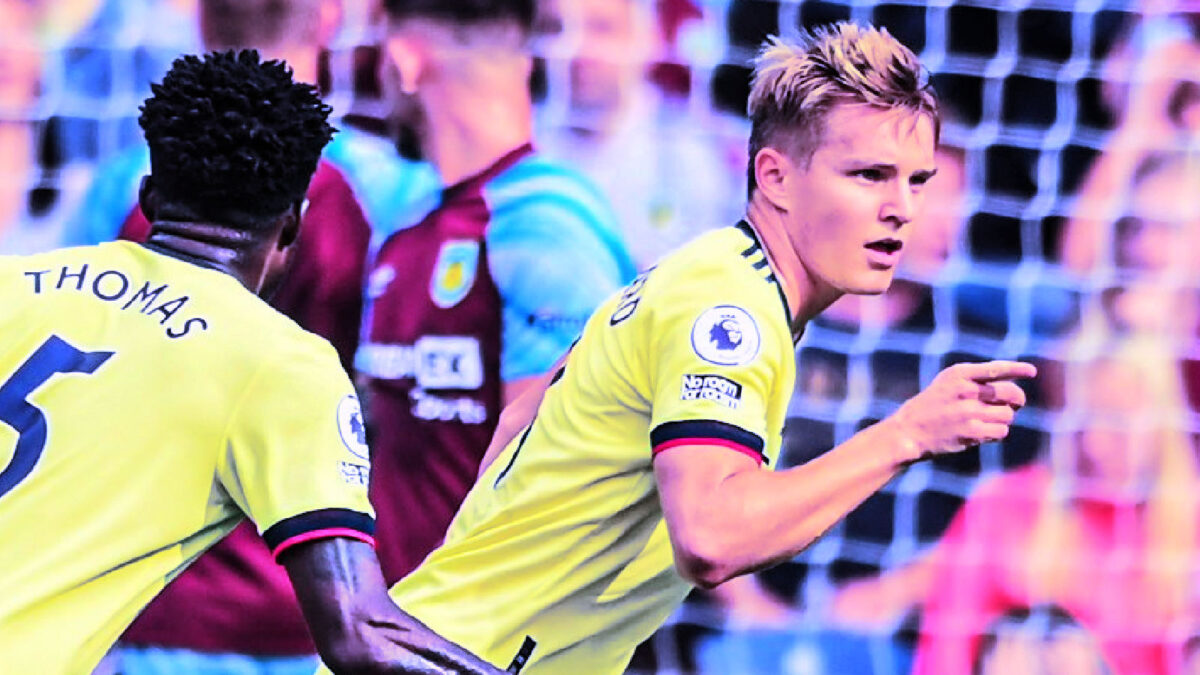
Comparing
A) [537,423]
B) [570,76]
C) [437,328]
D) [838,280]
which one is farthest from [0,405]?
[570,76]

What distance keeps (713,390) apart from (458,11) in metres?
2.29

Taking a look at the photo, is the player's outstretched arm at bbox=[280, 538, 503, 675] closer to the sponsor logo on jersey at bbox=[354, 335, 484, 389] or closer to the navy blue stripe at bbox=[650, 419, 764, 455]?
the navy blue stripe at bbox=[650, 419, 764, 455]

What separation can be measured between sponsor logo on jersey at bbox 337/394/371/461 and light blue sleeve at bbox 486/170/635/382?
2064 mm

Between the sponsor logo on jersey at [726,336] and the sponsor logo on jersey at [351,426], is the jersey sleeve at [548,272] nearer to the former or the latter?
the sponsor logo on jersey at [726,336]

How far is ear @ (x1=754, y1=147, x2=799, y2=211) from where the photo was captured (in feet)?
9.61

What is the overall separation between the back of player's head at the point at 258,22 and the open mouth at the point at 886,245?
2164 millimetres

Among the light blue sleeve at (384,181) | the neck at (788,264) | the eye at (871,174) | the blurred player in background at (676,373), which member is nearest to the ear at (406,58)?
the light blue sleeve at (384,181)

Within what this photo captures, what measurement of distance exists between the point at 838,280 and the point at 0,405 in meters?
1.30

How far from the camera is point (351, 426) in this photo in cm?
241

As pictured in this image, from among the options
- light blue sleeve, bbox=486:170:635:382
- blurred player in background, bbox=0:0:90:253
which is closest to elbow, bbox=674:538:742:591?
light blue sleeve, bbox=486:170:635:382

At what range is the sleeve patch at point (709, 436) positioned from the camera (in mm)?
2566

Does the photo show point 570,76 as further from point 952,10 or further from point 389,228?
point 952,10

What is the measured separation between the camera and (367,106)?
4.65 m

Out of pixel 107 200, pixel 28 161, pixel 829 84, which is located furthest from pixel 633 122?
pixel 829 84
